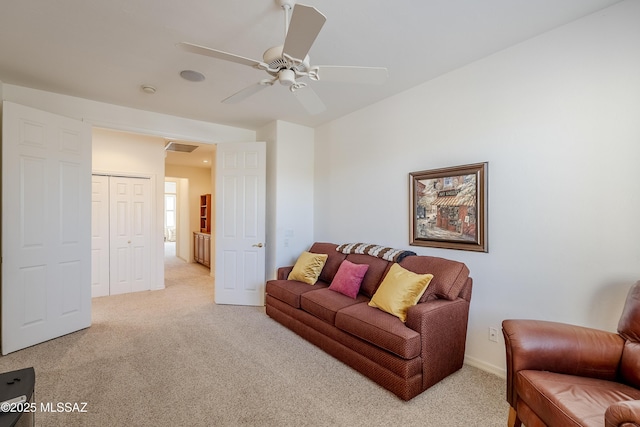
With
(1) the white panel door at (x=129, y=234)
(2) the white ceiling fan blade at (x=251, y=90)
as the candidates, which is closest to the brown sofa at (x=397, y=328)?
(2) the white ceiling fan blade at (x=251, y=90)

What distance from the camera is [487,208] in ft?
8.18

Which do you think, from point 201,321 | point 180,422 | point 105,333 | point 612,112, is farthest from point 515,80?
point 105,333

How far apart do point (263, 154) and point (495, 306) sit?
3.38 m

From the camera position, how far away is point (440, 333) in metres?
2.21

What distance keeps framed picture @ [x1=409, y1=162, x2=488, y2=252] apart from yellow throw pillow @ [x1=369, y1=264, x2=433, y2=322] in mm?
528

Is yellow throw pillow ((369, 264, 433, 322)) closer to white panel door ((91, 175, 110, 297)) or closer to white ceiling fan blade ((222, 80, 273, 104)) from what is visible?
white ceiling fan blade ((222, 80, 273, 104))

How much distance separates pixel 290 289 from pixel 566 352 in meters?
2.41

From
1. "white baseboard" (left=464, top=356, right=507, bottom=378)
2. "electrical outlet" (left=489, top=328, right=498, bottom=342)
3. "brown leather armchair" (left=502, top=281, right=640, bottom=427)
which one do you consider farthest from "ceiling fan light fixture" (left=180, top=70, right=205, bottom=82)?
"white baseboard" (left=464, top=356, right=507, bottom=378)

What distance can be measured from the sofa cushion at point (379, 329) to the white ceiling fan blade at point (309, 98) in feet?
5.80

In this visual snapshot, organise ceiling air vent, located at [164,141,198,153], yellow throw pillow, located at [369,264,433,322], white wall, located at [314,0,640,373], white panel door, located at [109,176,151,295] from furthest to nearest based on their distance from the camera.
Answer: ceiling air vent, located at [164,141,198,153] → white panel door, located at [109,176,151,295] → yellow throw pillow, located at [369,264,433,322] → white wall, located at [314,0,640,373]

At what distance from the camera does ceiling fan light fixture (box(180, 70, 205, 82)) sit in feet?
9.11

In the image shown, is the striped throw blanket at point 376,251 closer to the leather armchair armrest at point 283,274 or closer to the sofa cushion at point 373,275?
the sofa cushion at point 373,275

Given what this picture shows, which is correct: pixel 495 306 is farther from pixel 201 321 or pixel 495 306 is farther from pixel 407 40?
pixel 201 321

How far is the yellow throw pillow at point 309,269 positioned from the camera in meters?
3.53
